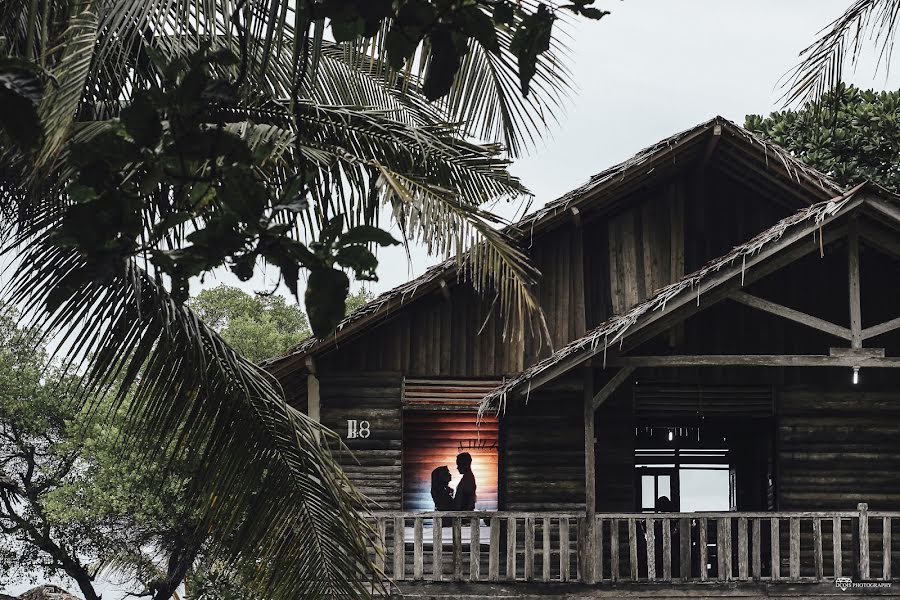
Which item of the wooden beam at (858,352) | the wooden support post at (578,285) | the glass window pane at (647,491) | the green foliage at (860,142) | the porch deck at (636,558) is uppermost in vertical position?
the green foliage at (860,142)

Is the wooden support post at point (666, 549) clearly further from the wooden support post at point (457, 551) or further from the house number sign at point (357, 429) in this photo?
the house number sign at point (357, 429)

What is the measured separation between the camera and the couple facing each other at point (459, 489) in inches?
618

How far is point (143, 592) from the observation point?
30141 mm

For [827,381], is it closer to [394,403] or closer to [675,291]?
[675,291]

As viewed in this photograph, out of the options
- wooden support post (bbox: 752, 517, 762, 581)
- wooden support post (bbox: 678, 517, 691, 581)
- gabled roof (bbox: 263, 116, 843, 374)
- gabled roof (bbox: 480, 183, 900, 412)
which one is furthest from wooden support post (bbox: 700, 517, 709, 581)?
gabled roof (bbox: 263, 116, 843, 374)

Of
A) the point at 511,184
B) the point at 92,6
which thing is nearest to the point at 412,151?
the point at 511,184

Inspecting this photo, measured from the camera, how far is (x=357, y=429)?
1622 cm

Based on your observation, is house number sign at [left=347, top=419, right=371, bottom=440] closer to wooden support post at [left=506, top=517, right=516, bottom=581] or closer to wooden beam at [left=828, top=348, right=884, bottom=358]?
wooden support post at [left=506, top=517, right=516, bottom=581]

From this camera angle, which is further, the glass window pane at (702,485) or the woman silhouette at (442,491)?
the glass window pane at (702,485)

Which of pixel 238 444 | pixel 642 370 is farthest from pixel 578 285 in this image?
pixel 238 444

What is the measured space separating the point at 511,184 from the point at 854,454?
9875 mm

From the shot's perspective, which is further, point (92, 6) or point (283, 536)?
point (283, 536)

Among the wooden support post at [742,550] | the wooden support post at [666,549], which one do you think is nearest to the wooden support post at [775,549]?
the wooden support post at [742,550]

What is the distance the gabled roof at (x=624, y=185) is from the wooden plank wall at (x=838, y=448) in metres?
2.56
